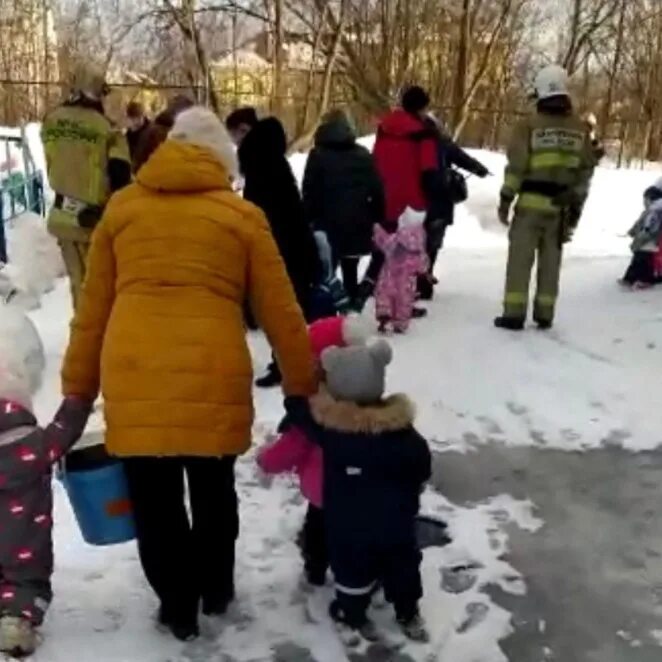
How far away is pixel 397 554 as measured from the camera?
361 cm

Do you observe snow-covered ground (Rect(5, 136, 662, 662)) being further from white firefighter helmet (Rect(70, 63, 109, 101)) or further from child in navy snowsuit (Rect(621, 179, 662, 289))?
white firefighter helmet (Rect(70, 63, 109, 101))

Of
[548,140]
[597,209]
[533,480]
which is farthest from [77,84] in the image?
[597,209]

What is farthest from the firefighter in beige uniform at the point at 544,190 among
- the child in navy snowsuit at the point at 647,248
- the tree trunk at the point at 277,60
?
the tree trunk at the point at 277,60

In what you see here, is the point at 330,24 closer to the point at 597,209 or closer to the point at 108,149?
the point at 597,209

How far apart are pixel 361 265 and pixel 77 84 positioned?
13.6ft

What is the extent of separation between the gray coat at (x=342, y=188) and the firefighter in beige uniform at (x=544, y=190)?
902 millimetres

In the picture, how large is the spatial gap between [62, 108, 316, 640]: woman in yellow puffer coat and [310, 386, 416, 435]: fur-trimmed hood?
0.09 meters

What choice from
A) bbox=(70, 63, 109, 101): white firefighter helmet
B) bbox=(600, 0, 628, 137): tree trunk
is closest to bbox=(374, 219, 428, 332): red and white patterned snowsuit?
bbox=(70, 63, 109, 101): white firefighter helmet

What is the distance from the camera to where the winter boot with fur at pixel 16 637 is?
3.49m

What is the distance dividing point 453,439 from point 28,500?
2756 millimetres

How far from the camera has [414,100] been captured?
300 inches

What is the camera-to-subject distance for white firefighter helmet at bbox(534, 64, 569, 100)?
7082mm

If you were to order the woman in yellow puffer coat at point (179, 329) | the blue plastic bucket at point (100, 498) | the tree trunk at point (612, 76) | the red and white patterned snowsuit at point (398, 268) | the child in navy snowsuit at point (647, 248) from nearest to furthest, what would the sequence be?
1. the woman in yellow puffer coat at point (179, 329)
2. the blue plastic bucket at point (100, 498)
3. the red and white patterned snowsuit at point (398, 268)
4. the child in navy snowsuit at point (647, 248)
5. the tree trunk at point (612, 76)

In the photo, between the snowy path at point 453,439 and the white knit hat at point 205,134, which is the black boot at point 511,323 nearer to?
the snowy path at point 453,439
